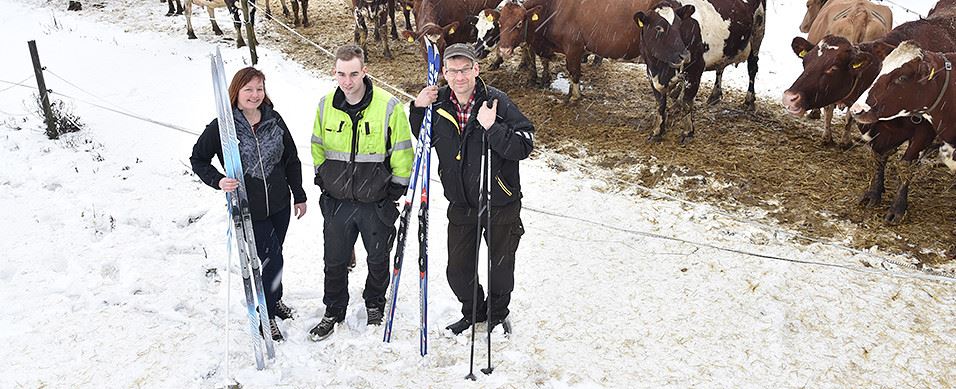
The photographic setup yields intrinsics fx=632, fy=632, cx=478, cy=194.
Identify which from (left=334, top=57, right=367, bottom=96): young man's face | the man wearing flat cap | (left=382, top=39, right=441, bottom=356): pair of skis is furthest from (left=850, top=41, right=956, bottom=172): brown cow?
(left=334, top=57, right=367, bottom=96): young man's face

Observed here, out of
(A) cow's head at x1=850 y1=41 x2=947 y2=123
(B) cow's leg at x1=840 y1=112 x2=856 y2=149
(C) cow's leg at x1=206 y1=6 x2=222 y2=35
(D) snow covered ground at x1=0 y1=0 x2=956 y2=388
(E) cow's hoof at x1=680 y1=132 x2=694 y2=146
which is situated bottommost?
(D) snow covered ground at x1=0 y1=0 x2=956 y2=388

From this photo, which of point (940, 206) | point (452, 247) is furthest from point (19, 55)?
point (940, 206)

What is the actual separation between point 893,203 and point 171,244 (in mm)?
6702

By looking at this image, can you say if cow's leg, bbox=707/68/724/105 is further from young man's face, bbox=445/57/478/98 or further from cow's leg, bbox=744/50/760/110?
young man's face, bbox=445/57/478/98

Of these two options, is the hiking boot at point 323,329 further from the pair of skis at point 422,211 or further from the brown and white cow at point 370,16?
the brown and white cow at point 370,16

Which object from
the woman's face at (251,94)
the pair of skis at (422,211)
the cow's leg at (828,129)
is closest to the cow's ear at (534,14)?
the cow's leg at (828,129)

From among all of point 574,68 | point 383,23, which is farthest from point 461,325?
point 383,23

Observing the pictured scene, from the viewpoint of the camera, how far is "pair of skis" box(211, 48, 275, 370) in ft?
12.0

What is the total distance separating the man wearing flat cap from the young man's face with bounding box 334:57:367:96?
0.37 metres

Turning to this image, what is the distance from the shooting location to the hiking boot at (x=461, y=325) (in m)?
4.52

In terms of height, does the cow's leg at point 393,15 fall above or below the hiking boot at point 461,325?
above

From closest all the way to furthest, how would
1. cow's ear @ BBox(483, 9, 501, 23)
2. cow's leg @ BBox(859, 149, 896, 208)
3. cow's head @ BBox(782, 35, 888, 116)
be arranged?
cow's head @ BBox(782, 35, 888, 116)
cow's leg @ BBox(859, 149, 896, 208)
cow's ear @ BBox(483, 9, 501, 23)

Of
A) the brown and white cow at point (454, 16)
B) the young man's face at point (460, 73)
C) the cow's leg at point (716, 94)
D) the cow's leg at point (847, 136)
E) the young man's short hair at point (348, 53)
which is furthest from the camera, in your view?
the brown and white cow at point (454, 16)

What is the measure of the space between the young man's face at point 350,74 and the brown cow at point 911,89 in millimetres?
Result: 4195
